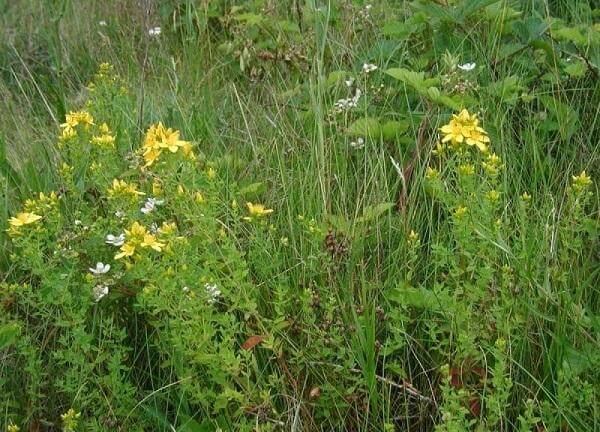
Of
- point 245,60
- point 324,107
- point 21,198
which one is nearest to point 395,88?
point 324,107

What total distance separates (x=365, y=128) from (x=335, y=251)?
57cm

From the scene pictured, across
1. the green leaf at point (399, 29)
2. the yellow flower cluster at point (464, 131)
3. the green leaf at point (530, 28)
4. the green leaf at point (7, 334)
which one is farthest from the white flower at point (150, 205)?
the green leaf at point (530, 28)

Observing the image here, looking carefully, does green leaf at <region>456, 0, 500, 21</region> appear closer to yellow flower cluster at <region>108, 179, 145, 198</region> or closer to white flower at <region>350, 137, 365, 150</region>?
white flower at <region>350, 137, 365, 150</region>

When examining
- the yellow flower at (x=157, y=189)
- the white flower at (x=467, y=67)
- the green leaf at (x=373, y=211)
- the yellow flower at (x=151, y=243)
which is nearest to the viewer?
the yellow flower at (x=151, y=243)

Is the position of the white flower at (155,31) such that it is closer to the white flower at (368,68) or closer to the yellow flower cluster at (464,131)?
the white flower at (368,68)

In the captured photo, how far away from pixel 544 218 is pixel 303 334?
2.12 ft

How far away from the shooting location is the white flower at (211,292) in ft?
6.57

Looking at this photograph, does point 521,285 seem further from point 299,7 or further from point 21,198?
point 299,7

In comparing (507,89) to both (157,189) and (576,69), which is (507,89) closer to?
(576,69)

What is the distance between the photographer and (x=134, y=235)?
1.97 metres

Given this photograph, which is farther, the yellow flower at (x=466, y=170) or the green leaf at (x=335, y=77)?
the green leaf at (x=335, y=77)

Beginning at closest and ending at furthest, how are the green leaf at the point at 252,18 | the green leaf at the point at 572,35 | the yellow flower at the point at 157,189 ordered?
1. the yellow flower at the point at 157,189
2. the green leaf at the point at 572,35
3. the green leaf at the point at 252,18

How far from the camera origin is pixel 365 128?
8.82 feet

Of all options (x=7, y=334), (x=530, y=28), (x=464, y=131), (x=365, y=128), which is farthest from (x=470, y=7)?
(x=7, y=334)
